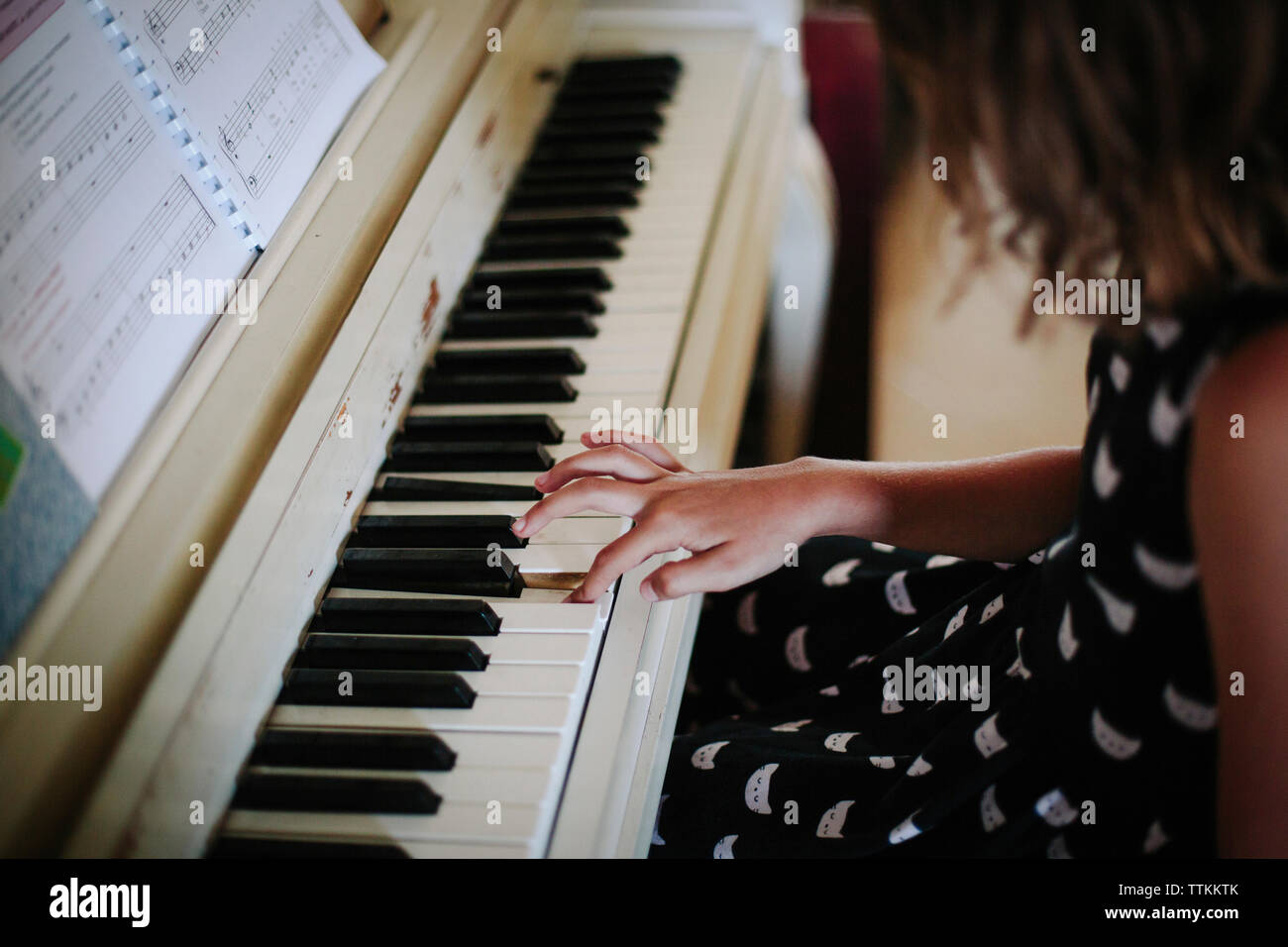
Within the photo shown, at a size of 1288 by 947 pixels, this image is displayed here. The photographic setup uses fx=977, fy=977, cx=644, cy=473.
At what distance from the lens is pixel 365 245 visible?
3.64 ft

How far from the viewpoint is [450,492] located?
1101 millimetres

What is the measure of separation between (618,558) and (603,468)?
0.12m

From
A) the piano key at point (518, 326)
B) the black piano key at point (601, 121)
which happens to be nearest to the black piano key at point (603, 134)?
the black piano key at point (601, 121)

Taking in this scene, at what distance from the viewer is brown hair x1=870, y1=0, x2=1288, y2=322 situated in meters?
0.65

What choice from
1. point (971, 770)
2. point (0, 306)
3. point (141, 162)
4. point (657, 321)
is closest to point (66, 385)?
point (0, 306)

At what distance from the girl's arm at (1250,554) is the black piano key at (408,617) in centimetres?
62

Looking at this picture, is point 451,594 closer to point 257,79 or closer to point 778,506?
point 778,506

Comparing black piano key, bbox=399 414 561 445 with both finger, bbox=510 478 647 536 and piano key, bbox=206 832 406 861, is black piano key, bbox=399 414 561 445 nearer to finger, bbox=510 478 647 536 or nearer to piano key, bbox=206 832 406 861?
finger, bbox=510 478 647 536

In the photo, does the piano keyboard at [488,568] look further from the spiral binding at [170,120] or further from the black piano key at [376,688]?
the spiral binding at [170,120]

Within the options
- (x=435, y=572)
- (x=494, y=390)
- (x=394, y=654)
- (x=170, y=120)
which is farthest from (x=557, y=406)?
(x=170, y=120)

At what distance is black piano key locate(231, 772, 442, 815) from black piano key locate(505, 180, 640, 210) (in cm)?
99

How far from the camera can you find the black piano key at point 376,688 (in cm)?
89

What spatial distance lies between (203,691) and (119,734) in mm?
71
